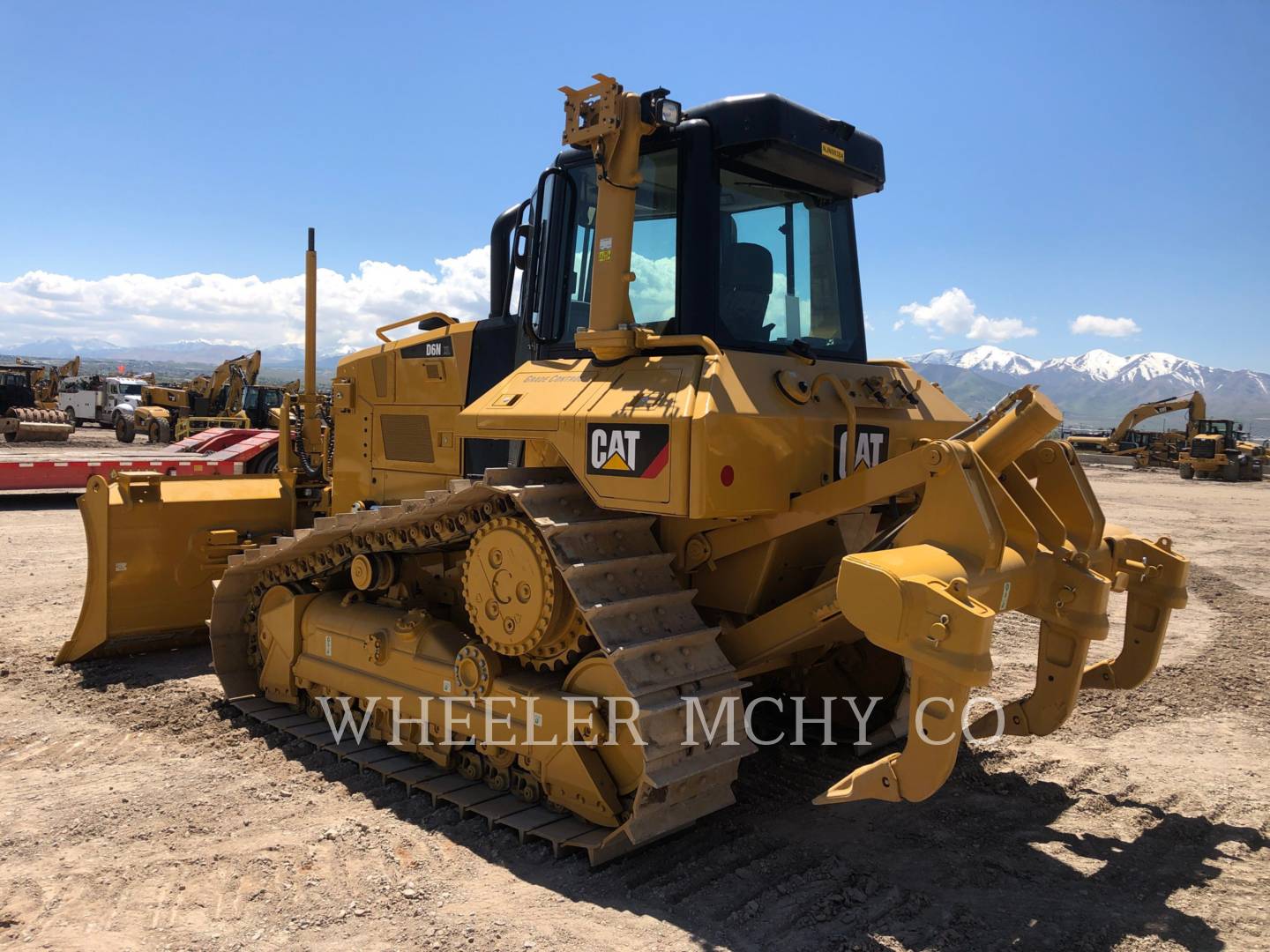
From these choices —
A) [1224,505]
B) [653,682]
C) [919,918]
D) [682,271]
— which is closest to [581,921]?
[653,682]

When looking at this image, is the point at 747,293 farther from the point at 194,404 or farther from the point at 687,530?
the point at 194,404

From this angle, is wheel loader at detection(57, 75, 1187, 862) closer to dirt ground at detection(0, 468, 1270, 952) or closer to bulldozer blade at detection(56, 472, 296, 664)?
dirt ground at detection(0, 468, 1270, 952)

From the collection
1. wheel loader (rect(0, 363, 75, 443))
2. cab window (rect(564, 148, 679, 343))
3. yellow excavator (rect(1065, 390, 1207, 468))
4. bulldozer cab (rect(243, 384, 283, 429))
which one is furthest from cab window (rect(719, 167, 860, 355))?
yellow excavator (rect(1065, 390, 1207, 468))

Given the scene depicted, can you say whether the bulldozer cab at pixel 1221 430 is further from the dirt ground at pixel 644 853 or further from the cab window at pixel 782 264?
the cab window at pixel 782 264

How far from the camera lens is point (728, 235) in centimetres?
503

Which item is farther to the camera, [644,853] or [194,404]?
[194,404]

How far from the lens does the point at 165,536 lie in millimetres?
7602

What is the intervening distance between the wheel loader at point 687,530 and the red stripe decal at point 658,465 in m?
0.01

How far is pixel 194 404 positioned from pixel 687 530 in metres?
36.1

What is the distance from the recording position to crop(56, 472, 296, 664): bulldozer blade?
7.37m

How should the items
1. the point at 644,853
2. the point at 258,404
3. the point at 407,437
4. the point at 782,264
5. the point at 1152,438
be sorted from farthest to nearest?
the point at 1152,438 < the point at 258,404 < the point at 407,437 < the point at 782,264 < the point at 644,853

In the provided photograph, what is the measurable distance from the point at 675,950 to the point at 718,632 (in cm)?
146

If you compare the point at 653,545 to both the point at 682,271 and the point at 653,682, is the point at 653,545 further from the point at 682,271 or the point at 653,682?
the point at 682,271

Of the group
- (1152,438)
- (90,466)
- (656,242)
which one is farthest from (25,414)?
(1152,438)
